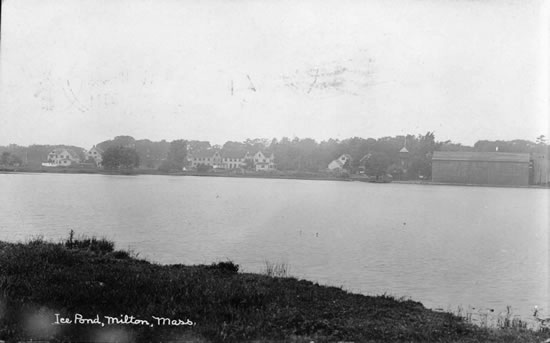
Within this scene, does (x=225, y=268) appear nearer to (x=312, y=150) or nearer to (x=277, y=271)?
(x=277, y=271)

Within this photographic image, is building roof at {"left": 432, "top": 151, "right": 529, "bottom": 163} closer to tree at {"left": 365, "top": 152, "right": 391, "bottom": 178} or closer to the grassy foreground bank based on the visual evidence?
tree at {"left": 365, "top": 152, "right": 391, "bottom": 178}

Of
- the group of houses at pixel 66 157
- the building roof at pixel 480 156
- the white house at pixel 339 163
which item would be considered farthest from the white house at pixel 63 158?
the building roof at pixel 480 156

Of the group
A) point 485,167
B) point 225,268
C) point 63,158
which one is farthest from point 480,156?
point 63,158

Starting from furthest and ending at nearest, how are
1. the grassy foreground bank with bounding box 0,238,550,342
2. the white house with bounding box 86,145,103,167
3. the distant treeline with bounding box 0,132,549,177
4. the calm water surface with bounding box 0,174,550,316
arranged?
the white house with bounding box 86,145,103,167 < the distant treeline with bounding box 0,132,549,177 < the calm water surface with bounding box 0,174,550,316 < the grassy foreground bank with bounding box 0,238,550,342

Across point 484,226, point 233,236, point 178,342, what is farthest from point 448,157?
→ point 178,342

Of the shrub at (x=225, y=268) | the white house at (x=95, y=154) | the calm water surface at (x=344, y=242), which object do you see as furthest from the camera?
the white house at (x=95, y=154)

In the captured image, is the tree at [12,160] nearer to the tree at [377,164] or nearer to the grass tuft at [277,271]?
the grass tuft at [277,271]

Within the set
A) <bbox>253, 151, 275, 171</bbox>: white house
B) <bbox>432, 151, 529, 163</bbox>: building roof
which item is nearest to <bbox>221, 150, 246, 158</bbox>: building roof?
<bbox>253, 151, 275, 171</bbox>: white house
